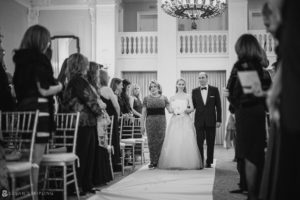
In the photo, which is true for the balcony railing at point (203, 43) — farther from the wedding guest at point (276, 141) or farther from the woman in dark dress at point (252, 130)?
the wedding guest at point (276, 141)

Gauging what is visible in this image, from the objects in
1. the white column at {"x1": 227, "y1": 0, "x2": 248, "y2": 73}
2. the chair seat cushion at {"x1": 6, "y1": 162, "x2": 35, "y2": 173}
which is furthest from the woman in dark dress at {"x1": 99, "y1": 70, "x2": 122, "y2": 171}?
the white column at {"x1": 227, "y1": 0, "x2": 248, "y2": 73}

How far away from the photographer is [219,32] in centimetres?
1395

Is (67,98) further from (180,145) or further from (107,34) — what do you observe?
(107,34)

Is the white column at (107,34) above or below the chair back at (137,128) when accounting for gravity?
above

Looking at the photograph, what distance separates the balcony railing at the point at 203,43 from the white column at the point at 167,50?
0.27 meters

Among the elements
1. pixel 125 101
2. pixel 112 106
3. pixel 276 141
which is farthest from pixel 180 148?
pixel 276 141

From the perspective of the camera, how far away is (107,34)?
13.7 meters

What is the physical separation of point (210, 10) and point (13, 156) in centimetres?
708

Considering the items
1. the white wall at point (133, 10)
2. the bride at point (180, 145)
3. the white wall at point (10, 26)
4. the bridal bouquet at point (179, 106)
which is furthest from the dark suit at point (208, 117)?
the white wall at point (133, 10)

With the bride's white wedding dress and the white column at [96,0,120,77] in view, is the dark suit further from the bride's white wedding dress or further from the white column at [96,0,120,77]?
the white column at [96,0,120,77]

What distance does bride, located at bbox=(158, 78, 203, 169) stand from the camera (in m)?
7.74

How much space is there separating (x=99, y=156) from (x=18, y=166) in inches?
88.4

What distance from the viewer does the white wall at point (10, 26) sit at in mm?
12172

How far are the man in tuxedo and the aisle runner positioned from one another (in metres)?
0.69
